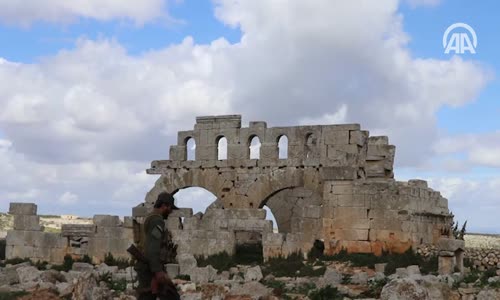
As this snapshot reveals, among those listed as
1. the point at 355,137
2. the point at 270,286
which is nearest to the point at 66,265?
the point at 355,137

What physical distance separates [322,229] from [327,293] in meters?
7.36

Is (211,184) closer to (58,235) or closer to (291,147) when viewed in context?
Result: (291,147)

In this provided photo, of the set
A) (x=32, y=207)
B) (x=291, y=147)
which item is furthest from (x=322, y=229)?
(x=32, y=207)

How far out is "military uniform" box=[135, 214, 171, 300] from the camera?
8320 millimetres

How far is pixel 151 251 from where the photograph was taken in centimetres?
833

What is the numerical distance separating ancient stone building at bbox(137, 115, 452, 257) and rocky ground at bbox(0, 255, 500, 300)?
9.13ft

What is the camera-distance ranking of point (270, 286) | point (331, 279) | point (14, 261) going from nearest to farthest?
point (270, 286), point (331, 279), point (14, 261)

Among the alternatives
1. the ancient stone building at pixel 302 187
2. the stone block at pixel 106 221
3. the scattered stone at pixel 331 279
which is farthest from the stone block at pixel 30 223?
the scattered stone at pixel 331 279

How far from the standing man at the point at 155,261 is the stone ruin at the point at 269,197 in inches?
460

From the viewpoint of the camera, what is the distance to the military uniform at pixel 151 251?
27.3ft

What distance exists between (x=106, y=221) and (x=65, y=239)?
1.40 m

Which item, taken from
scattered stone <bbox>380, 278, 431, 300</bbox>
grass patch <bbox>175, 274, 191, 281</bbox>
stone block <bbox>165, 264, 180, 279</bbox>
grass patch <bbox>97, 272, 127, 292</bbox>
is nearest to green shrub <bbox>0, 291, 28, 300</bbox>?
grass patch <bbox>97, 272, 127, 292</bbox>

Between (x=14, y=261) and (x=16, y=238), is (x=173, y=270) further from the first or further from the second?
(x=16, y=238)

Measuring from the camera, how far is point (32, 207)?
75.7ft
